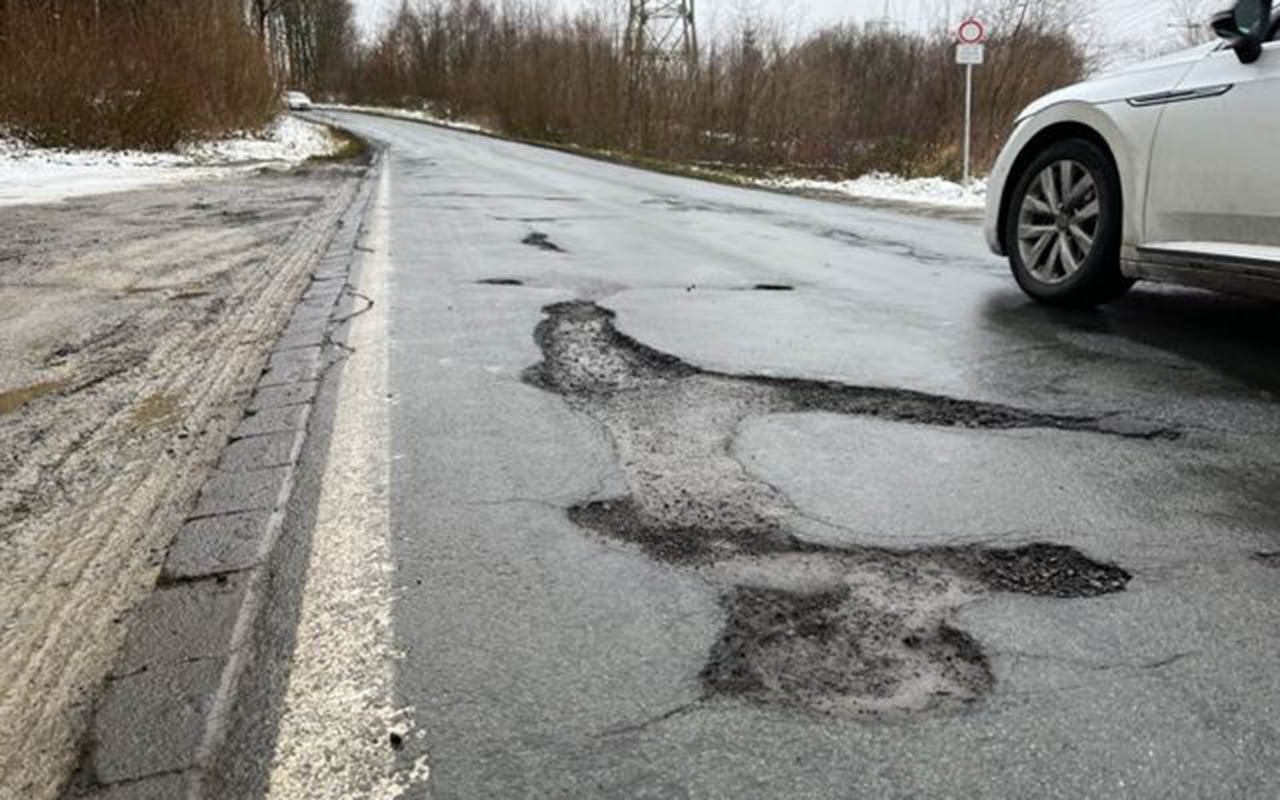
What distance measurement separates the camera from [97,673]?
6.32ft

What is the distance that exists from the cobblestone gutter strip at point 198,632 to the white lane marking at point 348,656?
12cm

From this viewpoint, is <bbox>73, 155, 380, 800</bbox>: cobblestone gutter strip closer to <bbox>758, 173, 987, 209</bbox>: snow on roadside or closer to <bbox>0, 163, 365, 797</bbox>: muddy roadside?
<bbox>0, 163, 365, 797</bbox>: muddy roadside

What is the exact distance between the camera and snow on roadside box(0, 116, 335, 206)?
40.9ft

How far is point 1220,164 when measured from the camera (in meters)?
4.17

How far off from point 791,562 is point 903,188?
50.8ft

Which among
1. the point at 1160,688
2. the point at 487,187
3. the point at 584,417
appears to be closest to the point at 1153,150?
the point at 584,417

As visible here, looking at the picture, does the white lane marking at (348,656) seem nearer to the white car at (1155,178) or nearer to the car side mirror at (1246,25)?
the white car at (1155,178)

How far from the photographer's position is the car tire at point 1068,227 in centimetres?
490

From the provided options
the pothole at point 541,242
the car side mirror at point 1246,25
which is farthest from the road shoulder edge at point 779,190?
the car side mirror at point 1246,25

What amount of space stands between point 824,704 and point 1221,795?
638 millimetres

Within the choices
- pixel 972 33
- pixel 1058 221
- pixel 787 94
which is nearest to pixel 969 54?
pixel 972 33

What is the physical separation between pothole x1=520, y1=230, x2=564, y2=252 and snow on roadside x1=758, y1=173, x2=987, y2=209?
6.49 m

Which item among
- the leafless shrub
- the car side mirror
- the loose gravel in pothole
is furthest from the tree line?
the loose gravel in pothole

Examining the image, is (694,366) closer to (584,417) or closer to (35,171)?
(584,417)
